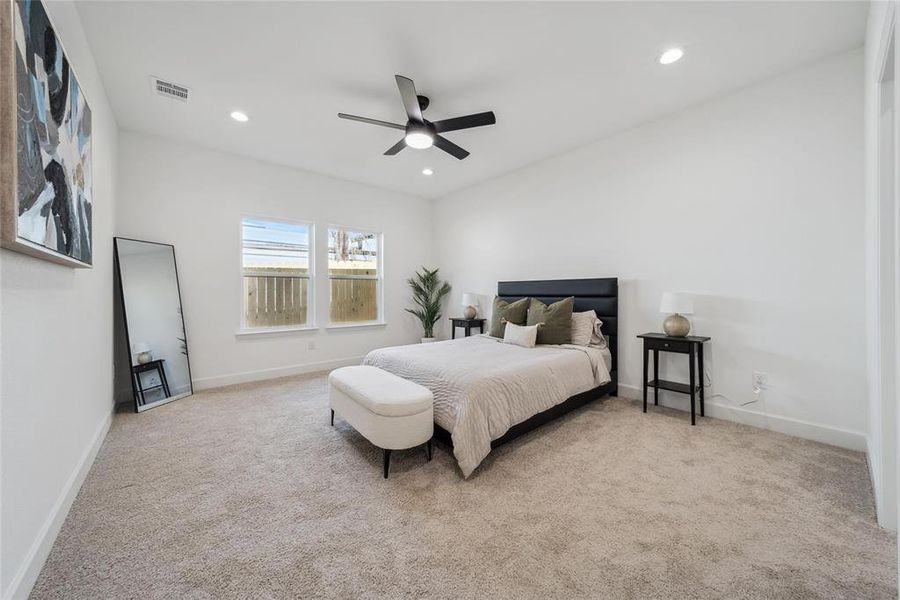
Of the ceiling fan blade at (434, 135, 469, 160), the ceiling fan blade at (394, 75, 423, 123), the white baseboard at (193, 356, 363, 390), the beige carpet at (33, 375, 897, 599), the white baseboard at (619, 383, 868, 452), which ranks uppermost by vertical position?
the ceiling fan blade at (394, 75, 423, 123)

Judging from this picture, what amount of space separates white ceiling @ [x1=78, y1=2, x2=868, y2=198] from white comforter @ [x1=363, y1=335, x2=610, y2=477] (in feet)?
7.50

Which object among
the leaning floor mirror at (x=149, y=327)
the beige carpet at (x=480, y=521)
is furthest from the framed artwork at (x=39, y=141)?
the leaning floor mirror at (x=149, y=327)

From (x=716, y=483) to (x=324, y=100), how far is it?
4.12 metres

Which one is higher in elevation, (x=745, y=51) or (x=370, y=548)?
(x=745, y=51)

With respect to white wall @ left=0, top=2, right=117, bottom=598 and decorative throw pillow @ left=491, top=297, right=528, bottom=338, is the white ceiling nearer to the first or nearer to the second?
white wall @ left=0, top=2, right=117, bottom=598

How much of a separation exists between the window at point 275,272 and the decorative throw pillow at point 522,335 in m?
2.94

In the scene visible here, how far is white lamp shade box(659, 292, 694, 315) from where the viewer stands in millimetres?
2939

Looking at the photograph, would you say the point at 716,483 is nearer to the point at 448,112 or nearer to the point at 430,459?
the point at 430,459

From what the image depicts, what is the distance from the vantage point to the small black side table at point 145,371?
3297 mm

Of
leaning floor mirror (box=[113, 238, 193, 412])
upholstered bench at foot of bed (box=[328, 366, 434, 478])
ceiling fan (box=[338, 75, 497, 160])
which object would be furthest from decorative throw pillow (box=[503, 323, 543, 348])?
leaning floor mirror (box=[113, 238, 193, 412])

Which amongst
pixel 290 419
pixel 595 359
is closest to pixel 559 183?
pixel 595 359

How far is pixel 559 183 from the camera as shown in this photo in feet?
13.9

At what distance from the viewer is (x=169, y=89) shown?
9.32 ft

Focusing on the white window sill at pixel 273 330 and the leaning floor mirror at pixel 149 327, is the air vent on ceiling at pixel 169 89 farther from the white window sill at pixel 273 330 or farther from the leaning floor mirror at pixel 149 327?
the white window sill at pixel 273 330
